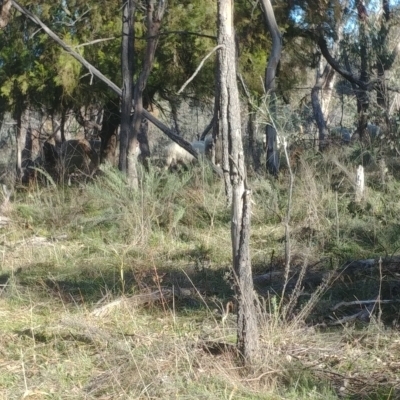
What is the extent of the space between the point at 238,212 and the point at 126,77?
7713 millimetres

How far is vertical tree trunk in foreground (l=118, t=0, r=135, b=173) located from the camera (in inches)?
485

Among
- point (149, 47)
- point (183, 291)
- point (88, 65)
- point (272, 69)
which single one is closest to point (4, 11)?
point (88, 65)

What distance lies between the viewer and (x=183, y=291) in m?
6.89

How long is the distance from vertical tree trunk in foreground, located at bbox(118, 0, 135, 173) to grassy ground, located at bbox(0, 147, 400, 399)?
50.0 inches

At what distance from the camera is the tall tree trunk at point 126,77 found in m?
12.3

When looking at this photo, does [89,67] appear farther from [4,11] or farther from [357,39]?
[357,39]

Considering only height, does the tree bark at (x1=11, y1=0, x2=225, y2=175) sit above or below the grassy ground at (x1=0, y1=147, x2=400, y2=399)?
above

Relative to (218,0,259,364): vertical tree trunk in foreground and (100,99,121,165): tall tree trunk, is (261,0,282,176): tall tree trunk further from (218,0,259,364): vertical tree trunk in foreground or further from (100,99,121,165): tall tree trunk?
(218,0,259,364): vertical tree trunk in foreground

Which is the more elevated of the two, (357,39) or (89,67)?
(357,39)

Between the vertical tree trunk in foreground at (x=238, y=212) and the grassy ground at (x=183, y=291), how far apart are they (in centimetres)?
17


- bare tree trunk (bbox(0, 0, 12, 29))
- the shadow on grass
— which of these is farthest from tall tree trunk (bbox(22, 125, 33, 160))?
the shadow on grass

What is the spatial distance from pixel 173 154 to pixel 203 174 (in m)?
6.94

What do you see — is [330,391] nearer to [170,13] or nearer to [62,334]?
[62,334]

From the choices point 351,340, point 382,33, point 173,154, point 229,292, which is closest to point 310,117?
point 173,154
